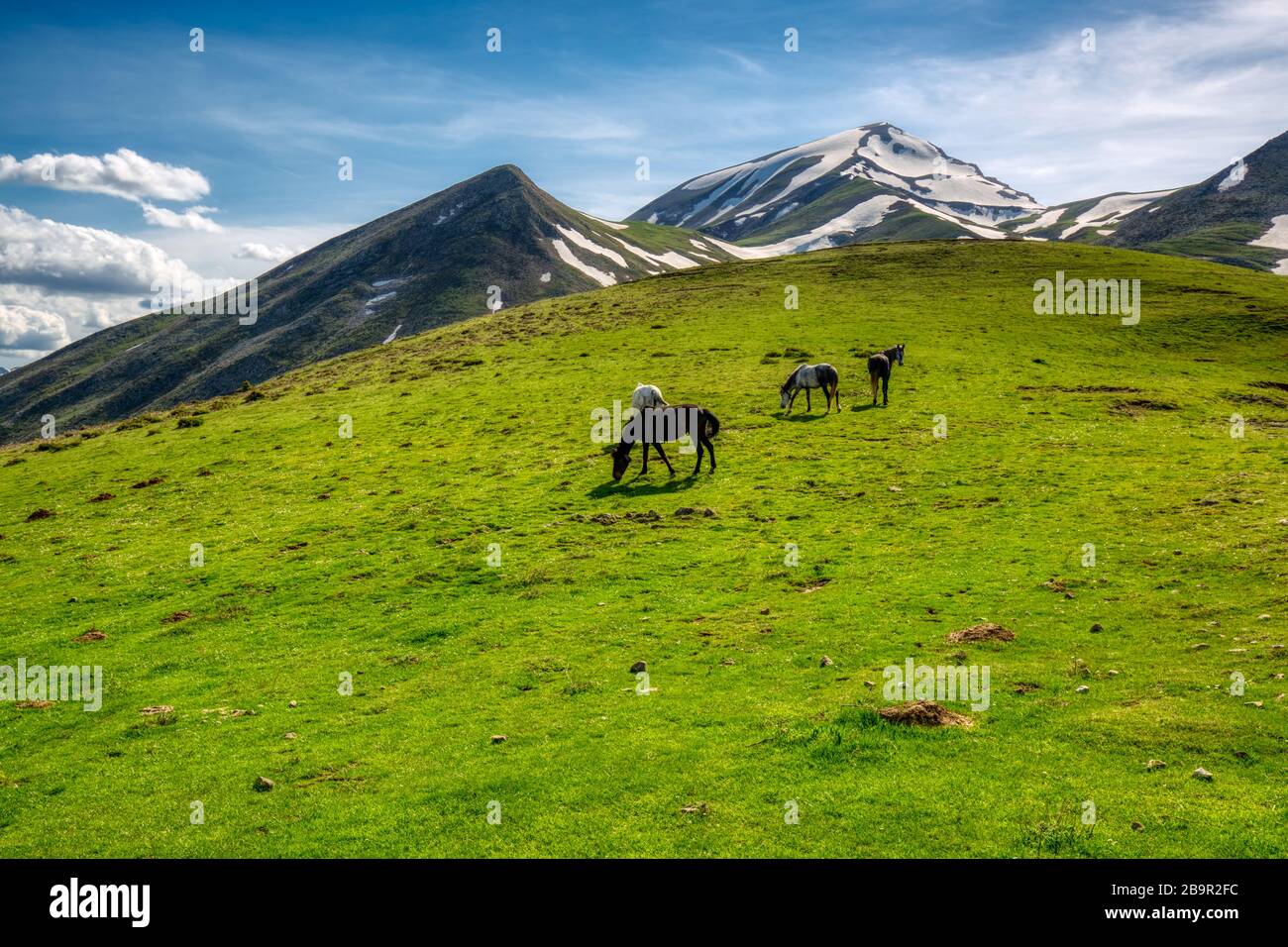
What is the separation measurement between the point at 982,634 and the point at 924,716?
15.6 ft

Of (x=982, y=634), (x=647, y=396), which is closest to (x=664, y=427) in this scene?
(x=647, y=396)

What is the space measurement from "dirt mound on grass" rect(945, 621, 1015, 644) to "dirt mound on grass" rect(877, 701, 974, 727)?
3792mm

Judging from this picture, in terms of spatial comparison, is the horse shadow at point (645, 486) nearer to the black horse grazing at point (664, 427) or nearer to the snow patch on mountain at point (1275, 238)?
the black horse grazing at point (664, 427)

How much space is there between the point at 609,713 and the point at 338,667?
8.16 meters

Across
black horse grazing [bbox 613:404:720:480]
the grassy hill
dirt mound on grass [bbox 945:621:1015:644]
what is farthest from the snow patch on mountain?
dirt mound on grass [bbox 945:621:1015:644]

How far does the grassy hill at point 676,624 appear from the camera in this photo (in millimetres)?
11727

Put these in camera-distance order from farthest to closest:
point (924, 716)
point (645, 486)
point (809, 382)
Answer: point (809, 382), point (645, 486), point (924, 716)

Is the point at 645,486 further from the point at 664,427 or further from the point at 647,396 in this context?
the point at 647,396

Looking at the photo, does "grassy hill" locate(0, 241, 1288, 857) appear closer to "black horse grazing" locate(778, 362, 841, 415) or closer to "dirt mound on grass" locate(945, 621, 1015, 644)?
"dirt mound on grass" locate(945, 621, 1015, 644)

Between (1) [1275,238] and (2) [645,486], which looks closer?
(2) [645,486]

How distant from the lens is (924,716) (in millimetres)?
13828

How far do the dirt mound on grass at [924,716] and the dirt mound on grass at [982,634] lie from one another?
3792mm

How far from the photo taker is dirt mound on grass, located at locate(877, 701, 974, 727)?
1367cm
